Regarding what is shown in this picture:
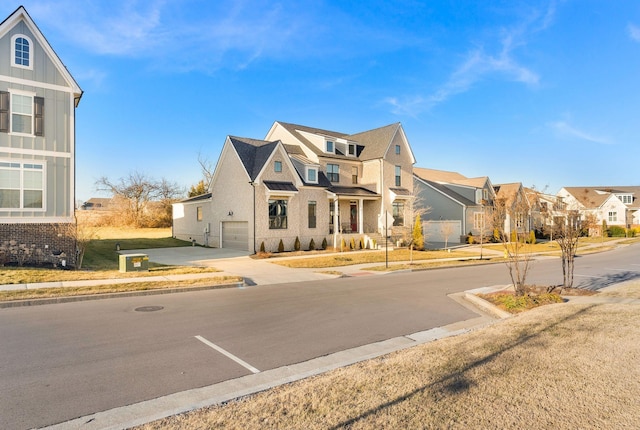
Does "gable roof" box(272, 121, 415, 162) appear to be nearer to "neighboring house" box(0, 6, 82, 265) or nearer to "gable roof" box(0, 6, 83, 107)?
"gable roof" box(0, 6, 83, 107)

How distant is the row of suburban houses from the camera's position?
16312 millimetres

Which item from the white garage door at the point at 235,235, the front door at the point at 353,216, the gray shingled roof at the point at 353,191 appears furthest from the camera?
the front door at the point at 353,216

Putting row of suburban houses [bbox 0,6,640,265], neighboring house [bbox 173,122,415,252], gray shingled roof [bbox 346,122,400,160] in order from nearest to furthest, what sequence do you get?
row of suburban houses [bbox 0,6,640,265], neighboring house [bbox 173,122,415,252], gray shingled roof [bbox 346,122,400,160]

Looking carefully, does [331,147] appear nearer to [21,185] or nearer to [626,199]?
Answer: [21,185]

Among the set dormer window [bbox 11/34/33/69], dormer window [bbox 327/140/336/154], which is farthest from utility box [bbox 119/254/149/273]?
dormer window [bbox 327/140/336/154]

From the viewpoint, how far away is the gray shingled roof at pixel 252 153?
27109 millimetres

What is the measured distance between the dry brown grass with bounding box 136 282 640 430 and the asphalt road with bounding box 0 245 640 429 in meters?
1.38

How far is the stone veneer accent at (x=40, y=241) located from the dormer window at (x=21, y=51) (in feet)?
22.8

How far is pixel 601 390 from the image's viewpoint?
4598 mm

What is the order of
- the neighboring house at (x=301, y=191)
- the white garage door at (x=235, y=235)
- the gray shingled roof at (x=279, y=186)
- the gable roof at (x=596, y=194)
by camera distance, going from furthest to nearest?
the gable roof at (x=596, y=194)
the white garage door at (x=235, y=235)
the neighboring house at (x=301, y=191)
the gray shingled roof at (x=279, y=186)

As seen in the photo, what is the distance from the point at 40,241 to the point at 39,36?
892 centimetres

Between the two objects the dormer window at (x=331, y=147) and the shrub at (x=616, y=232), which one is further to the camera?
the shrub at (x=616, y=232)

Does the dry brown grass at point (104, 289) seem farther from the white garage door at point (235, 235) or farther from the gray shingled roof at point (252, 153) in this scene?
the gray shingled roof at point (252, 153)

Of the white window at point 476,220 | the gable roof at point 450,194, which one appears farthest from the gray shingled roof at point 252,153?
the white window at point 476,220
